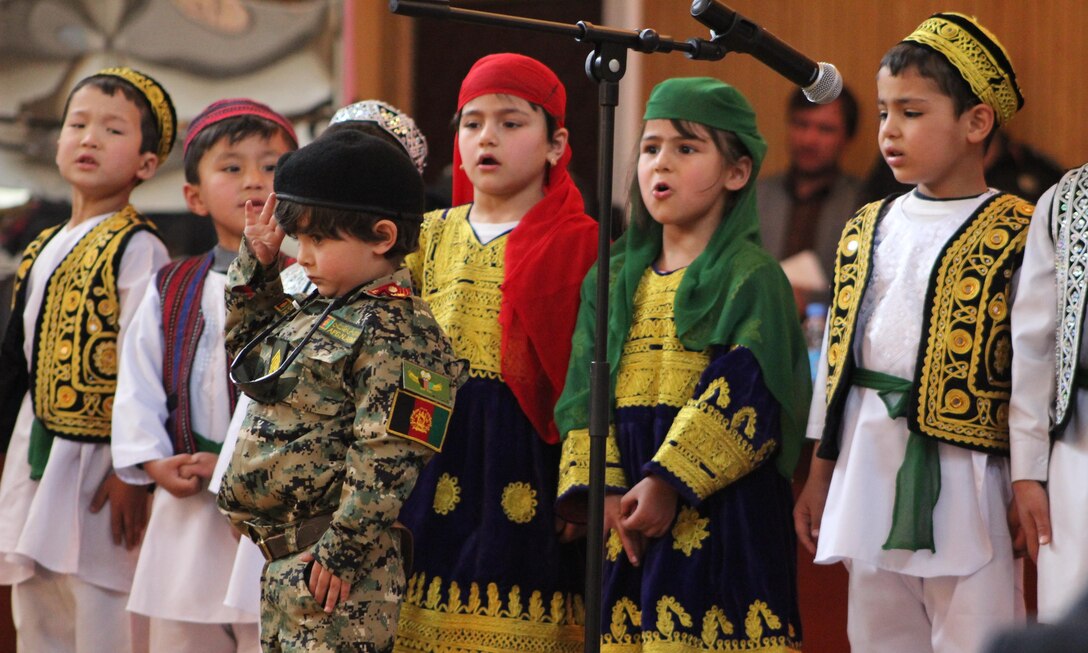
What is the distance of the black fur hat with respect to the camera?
2145mm

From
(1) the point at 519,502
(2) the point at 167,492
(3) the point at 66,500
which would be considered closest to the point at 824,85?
(1) the point at 519,502

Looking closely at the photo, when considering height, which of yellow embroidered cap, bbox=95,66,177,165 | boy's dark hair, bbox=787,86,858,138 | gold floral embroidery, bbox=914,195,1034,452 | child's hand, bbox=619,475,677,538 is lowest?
child's hand, bbox=619,475,677,538

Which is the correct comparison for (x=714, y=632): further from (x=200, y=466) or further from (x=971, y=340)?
Result: (x=200, y=466)

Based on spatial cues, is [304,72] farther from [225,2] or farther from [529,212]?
[529,212]

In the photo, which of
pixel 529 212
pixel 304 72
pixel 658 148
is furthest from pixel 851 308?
pixel 304 72

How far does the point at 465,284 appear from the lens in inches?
104

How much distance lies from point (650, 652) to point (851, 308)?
681mm

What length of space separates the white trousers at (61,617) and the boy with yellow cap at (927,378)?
5.05 ft

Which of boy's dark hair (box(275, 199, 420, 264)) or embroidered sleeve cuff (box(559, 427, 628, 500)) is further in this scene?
embroidered sleeve cuff (box(559, 427, 628, 500))

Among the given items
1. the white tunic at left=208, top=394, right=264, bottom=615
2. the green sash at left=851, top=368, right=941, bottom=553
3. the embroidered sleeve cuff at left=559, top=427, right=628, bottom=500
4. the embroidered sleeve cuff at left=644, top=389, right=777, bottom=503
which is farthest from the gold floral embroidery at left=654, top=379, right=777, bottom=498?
the white tunic at left=208, top=394, right=264, bottom=615

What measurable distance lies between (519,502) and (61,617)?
4.07ft

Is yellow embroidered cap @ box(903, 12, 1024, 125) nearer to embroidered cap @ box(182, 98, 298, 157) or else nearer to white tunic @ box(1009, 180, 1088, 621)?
white tunic @ box(1009, 180, 1088, 621)

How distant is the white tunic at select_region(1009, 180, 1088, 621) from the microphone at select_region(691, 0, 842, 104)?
1.57 ft

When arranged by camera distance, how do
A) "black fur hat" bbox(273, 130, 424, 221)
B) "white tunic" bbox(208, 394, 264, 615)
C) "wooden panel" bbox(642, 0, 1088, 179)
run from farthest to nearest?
A: "wooden panel" bbox(642, 0, 1088, 179)
"white tunic" bbox(208, 394, 264, 615)
"black fur hat" bbox(273, 130, 424, 221)
